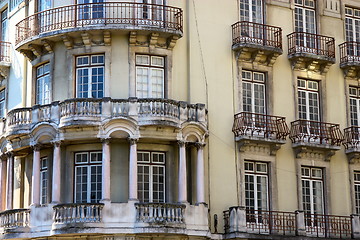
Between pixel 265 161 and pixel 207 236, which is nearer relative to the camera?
pixel 207 236

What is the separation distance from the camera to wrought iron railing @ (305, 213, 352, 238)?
110ft

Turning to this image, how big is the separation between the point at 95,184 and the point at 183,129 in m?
4.11

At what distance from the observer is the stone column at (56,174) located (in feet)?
100

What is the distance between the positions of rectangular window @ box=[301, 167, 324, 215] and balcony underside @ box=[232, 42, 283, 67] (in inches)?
199

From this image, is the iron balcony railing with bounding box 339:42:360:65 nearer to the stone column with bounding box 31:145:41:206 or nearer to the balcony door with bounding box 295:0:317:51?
the balcony door with bounding box 295:0:317:51

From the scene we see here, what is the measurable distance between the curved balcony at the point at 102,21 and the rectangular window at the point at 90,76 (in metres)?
0.85

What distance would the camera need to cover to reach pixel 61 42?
3269 cm

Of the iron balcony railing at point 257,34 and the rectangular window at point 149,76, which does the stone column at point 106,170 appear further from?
the iron balcony railing at point 257,34

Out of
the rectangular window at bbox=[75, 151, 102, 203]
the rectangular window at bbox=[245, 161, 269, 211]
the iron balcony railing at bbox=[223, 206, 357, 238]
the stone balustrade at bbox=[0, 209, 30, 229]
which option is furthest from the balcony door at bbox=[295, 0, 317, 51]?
the stone balustrade at bbox=[0, 209, 30, 229]

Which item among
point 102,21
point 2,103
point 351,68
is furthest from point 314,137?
point 2,103

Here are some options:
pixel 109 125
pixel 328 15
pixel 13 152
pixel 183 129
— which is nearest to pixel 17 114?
pixel 13 152

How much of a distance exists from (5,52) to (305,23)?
46.6 feet

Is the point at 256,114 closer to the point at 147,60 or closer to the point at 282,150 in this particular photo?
the point at 282,150

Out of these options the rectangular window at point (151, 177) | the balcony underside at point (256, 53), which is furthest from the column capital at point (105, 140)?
the balcony underside at point (256, 53)
